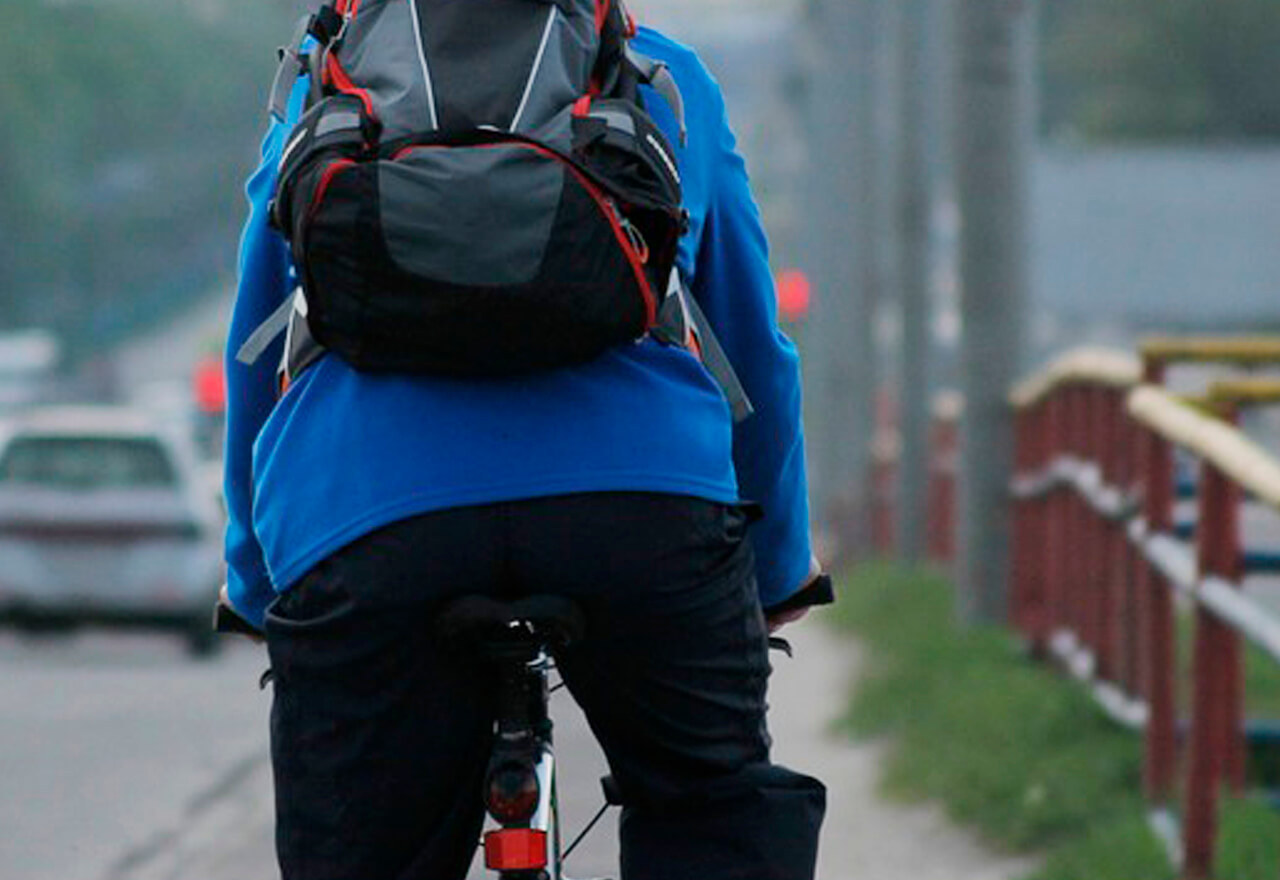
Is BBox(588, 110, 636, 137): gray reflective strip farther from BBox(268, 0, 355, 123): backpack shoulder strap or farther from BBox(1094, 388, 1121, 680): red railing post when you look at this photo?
BBox(1094, 388, 1121, 680): red railing post

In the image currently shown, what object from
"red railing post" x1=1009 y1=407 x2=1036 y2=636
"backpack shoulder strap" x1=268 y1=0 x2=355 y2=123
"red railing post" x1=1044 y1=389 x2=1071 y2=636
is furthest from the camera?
"red railing post" x1=1009 y1=407 x2=1036 y2=636

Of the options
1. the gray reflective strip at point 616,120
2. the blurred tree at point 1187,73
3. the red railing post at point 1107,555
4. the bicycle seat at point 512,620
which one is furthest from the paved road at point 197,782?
the blurred tree at point 1187,73

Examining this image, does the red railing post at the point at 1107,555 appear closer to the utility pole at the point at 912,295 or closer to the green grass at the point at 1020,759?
the green grass at the point at 1020,759

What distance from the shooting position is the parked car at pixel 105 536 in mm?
20359

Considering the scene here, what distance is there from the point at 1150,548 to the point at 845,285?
57.8ft

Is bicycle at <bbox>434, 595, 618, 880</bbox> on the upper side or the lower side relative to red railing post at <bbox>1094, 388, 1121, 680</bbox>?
upper

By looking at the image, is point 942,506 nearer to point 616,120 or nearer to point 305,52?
point 305,52

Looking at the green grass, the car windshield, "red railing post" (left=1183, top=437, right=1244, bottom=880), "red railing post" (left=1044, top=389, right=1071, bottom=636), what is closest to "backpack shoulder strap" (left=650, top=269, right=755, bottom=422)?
the green grass

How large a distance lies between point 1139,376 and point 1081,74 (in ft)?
312

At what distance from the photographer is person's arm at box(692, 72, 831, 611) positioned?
364 cm

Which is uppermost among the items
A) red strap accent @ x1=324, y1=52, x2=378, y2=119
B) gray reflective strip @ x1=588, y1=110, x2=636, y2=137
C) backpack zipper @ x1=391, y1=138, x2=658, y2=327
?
red strap accent @ x1=324, y1=52, x2=378, y2=119

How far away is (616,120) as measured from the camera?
3309 mm

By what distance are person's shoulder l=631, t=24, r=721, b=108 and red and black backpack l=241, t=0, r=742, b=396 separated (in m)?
0.18

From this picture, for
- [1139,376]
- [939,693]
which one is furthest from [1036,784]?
[939,693]
